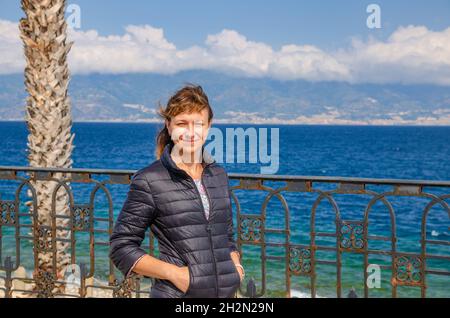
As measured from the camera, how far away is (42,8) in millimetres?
7156

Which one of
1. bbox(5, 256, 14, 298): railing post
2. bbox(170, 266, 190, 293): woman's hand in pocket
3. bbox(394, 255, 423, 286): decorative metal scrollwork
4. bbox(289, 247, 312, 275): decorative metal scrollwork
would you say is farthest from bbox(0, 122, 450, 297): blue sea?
bbox(5, 256, 14, 298): railing post

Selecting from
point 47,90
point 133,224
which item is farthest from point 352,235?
point 47,90

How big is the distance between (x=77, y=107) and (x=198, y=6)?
55627mm

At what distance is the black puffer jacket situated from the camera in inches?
90.4

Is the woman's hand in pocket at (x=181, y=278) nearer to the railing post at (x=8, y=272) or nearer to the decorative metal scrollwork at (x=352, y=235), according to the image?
the decorative metal scrollwork at (x=352, y=235)

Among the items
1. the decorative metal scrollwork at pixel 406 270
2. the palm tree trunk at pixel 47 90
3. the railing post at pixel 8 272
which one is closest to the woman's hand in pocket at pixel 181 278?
the decorative metal scrollwork at pixel 406 270

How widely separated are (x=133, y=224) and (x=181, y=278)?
30cm

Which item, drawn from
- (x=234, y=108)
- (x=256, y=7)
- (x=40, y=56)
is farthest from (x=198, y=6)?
(x=40, y=56)

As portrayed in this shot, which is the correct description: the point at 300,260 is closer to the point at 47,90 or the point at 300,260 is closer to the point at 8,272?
the point at 8,272

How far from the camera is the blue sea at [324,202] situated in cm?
1700

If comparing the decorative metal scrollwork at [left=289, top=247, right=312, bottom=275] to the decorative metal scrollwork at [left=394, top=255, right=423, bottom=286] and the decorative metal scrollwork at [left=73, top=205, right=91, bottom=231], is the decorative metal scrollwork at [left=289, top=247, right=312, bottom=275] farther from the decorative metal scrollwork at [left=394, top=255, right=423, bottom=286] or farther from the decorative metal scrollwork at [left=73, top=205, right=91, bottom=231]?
the decorative metal scrollwork at [left=73, top=205, right=91, bottom=231]

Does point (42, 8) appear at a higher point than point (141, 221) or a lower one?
higher

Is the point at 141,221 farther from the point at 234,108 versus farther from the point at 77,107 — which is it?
the point at 77,107
